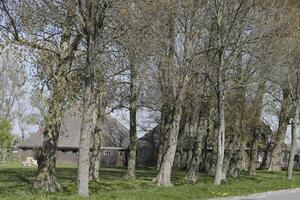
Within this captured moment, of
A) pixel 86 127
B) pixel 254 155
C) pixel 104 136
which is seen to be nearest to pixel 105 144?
pixel 104 136

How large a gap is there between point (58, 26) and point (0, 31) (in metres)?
2.45

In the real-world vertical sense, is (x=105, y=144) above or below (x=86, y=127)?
below

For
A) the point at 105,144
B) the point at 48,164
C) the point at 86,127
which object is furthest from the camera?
the point at 105,144

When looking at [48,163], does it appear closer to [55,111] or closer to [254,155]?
[55,111]

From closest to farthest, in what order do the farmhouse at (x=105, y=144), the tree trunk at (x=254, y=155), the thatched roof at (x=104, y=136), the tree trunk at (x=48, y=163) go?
the tree trunk at (x=48, y=163)
the tree trunk at (x=254, y=155)
the farmhouse at (x=105, y=144)
the thatched roof at (x=104, y=136)

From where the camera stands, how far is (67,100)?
2344cm

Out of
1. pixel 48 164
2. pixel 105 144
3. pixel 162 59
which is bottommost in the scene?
pixel 105 144

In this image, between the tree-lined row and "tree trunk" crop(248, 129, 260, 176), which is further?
→ "tree trunk" crop(248, 129, 260, 176)

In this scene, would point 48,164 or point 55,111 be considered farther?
point 48,164

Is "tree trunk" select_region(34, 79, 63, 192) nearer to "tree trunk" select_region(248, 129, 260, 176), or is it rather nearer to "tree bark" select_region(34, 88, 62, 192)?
"tree bark" select_region(34, 88, 62, 192)

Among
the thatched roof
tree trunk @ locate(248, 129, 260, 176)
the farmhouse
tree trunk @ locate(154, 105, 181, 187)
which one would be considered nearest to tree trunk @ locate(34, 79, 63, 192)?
tree trunk @ locate(154, 105, 181, 187)

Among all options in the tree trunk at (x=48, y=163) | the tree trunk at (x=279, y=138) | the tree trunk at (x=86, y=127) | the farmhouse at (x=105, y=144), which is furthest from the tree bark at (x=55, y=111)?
the farmhouse at (x=105, y=144)

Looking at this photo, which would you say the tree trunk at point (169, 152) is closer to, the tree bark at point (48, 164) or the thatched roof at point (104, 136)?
the tree bark at point (48, 164)

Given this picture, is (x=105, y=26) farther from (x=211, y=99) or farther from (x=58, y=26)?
(x=211, y=99)
